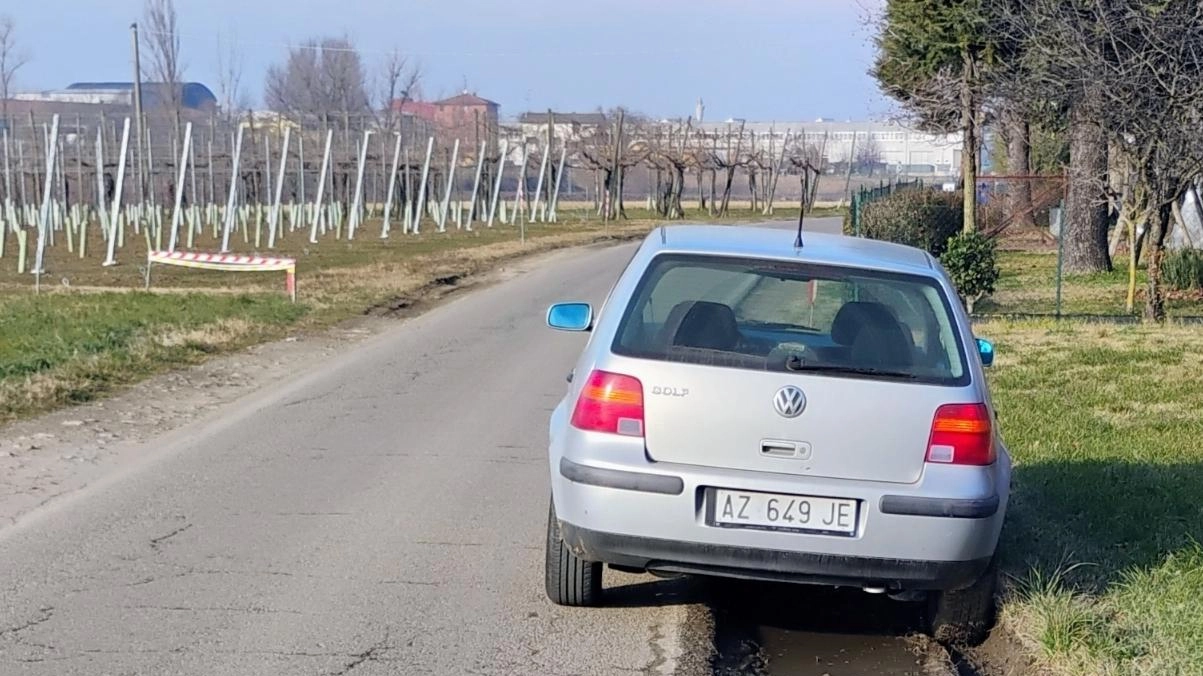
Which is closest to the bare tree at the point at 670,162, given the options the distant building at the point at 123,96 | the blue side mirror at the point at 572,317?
the distant building at the point at 123,96

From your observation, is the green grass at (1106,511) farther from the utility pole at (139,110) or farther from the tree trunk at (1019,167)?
the utility pole at (139,110)

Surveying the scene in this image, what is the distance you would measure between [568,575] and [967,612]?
1623 mm

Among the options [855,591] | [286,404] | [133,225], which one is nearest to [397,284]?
[286,404]

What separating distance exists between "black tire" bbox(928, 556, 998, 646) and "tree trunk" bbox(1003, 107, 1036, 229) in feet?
50.3

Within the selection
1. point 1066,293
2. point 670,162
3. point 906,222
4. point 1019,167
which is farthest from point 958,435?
point 670,162

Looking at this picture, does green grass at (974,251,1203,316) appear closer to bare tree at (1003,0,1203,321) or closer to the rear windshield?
bare tree at (1003,0,1203,321)

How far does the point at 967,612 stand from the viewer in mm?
5551

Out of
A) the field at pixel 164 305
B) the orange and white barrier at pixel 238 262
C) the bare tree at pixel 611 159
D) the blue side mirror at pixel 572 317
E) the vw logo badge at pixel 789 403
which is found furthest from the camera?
the bare tree at pixel 611 159

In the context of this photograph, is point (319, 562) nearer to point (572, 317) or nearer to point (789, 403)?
point (572, 317)

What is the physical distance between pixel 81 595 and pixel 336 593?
1066mm

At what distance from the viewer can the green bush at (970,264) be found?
19.0 meters

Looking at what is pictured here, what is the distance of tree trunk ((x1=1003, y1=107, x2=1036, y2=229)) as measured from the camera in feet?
70.5

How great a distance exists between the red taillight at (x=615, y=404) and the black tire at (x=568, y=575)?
2.12 feet

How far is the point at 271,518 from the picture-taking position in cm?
732
